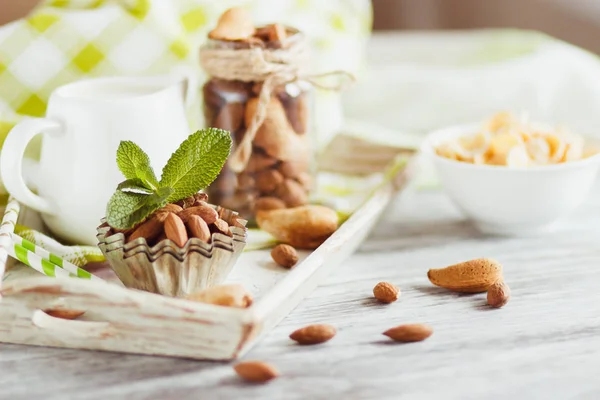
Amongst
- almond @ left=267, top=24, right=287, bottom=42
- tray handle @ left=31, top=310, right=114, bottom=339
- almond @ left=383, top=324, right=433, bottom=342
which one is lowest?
tray handle @ left=31, top=310, right=114, bottom=339

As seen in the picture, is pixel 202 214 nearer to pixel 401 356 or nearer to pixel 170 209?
pixel 170 209

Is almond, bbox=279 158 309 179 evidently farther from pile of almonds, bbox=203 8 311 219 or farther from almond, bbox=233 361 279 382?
almond, bbox=233 361 279 382

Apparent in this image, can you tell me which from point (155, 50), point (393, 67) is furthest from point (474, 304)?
point (393, 67)

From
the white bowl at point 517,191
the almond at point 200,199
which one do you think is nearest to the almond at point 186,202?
the almond at point 200,199

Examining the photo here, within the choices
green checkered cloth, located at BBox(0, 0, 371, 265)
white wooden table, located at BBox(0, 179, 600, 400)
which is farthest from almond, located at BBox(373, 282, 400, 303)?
green checkered cloth, located at BBox(0, 0, 371, 265)

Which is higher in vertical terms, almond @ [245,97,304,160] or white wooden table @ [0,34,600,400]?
almond @ [245,97,304,160]

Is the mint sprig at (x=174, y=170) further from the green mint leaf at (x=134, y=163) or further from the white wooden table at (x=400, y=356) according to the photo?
the white wooden table at (x=400, y=356)

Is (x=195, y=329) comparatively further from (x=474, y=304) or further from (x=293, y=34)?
(x=293, y=34)
